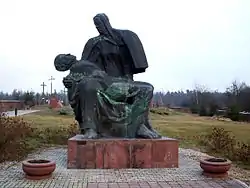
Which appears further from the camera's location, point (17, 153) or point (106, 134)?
point (17, 153)

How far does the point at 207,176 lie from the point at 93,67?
3.70 m

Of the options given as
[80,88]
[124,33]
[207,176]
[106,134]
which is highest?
[124,33]

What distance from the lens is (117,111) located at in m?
9.17

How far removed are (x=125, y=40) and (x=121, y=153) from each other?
2.80 meters

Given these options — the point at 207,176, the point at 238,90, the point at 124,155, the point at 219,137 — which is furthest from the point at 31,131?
the point at 238,90

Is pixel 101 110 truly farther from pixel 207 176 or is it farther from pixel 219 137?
pixel 219 137

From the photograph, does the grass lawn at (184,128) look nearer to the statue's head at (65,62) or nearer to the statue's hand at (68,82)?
the statue's hand at (68,82)

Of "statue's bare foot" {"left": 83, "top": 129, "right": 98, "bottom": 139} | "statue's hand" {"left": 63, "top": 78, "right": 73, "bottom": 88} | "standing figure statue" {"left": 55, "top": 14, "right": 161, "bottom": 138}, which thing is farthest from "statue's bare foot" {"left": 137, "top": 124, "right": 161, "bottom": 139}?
"statue's hand" {"left": 63, "top": 78, "right": 73, "bottom": 88}

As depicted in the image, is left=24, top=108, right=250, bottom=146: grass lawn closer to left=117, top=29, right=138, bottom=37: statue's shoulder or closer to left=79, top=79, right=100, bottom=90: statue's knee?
left=117, top=29, right=138, bottom=37: statue's shoulder

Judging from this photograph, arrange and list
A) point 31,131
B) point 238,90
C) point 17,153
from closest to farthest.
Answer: point 17,153 < point 31,131 < point 238,90

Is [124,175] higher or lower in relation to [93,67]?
lower

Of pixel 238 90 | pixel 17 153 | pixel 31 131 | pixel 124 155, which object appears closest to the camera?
pixel 124 155

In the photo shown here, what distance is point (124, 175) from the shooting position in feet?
25.6

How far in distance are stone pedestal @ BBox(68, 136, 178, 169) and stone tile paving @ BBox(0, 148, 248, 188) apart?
0.79 ft
